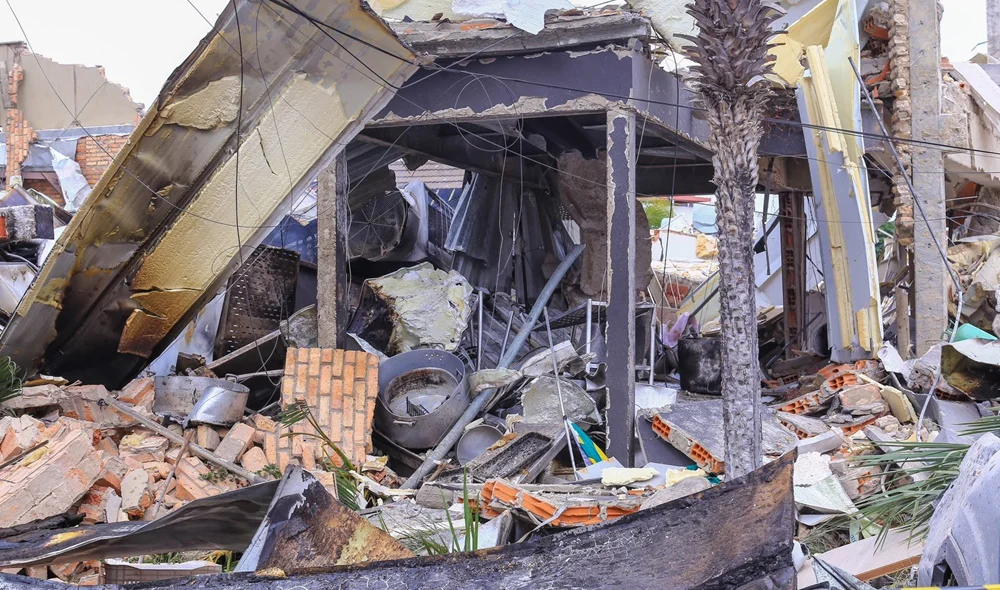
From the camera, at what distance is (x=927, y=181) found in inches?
413

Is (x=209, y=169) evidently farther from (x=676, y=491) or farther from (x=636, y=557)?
(x=636, y=557)

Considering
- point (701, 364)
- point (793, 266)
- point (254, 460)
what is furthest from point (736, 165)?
point (793, 266)

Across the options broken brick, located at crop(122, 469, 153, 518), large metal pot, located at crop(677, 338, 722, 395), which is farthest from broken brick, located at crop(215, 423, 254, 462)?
large metal pot, located at crop(677, 338, 722, 395)

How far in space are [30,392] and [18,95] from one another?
1775 centimetres

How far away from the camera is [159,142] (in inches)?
270

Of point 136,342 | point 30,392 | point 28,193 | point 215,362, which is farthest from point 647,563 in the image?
point 28,193

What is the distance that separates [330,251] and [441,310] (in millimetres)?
1444

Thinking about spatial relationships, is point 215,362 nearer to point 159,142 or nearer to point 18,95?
point 159,142

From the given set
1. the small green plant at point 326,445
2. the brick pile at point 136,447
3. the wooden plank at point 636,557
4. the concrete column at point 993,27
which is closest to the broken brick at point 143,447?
the brick pile at point 136,447

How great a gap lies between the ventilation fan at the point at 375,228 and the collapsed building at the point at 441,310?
1.7 inches

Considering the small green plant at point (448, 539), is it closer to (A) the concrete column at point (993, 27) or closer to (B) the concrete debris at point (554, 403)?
(B) the concrete debris at point (554, 403)

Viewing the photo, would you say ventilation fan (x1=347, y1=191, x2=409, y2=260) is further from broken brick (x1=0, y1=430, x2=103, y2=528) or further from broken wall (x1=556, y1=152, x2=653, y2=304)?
broken brick (x1=0, y1=430, x2=103, y2=528)

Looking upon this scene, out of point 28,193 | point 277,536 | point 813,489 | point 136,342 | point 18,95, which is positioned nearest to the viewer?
point 277,536

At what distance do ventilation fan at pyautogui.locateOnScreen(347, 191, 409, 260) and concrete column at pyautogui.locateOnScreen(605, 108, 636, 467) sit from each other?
4.57m
